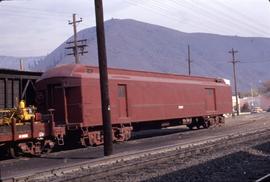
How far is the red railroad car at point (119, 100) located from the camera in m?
23.2

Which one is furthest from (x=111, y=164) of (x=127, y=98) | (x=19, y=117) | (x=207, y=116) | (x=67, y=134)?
(x=207, y=116)

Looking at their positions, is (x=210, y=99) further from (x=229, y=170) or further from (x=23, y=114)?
(x=229, y=170)

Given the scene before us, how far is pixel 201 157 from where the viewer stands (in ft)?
58.6

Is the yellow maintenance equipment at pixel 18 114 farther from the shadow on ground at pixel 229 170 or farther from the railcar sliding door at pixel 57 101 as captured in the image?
the shadow on ground at pixel 229 170

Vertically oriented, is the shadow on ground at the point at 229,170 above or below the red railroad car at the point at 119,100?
below

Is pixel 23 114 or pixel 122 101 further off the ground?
pixel 122 101

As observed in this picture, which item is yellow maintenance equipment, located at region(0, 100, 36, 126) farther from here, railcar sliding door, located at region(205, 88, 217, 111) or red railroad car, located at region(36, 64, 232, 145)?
railcar sliding door, located at region(205, 88, 217, 111)

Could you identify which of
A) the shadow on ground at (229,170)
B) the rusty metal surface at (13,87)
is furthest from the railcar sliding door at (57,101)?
the shadow on ground at (229,170)

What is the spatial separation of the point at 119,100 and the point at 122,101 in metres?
0.29

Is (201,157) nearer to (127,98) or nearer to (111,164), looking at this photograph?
(111,164)

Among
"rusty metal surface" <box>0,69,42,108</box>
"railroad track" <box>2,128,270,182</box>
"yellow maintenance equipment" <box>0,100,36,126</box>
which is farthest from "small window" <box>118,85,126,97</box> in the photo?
"yellow maintenance equipment" <box>0,100,36,126</box>

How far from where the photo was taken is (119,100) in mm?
25562

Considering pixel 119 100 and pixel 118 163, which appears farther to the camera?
pixel 119 100

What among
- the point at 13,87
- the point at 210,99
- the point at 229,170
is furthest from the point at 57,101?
the point at 210,99
